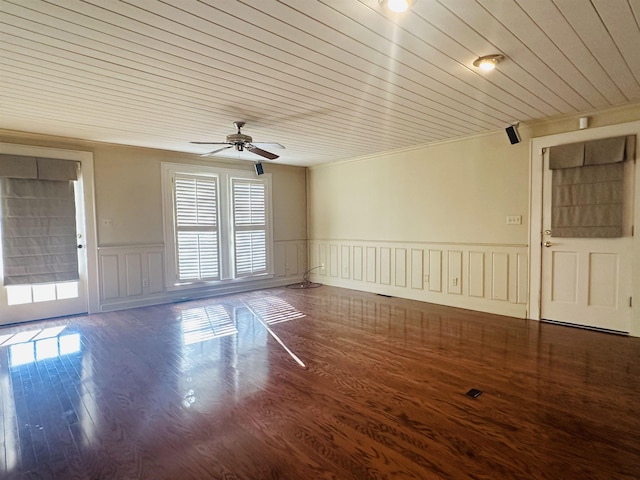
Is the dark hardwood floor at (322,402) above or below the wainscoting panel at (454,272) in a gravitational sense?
below

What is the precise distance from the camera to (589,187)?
396cm

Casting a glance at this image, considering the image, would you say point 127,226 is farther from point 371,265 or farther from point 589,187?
point 589,187

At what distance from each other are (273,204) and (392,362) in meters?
4.64

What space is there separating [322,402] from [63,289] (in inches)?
175

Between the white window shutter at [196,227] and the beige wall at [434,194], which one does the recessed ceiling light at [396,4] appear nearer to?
the beige wall at [434,194]

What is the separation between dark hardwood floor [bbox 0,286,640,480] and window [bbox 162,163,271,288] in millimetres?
1872

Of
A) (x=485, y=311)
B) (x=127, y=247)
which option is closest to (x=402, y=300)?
(x=485, y=311)

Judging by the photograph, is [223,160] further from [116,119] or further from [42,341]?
[42,341]

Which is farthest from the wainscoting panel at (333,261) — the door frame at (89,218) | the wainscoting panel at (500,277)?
the door frame at (89,218)

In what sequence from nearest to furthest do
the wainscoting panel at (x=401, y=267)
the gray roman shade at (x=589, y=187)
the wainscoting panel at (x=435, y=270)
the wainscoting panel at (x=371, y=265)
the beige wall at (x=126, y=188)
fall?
the gray roman shade at (x=589, y=187) → the beige wall at (x=126, y=188) → the wainscoting panel at (x=435, y=270) → the wainscoting panel at (x=401, y=267) → the wainscoting panel at (x=371, y=265)

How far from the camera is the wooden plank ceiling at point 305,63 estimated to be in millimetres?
2037

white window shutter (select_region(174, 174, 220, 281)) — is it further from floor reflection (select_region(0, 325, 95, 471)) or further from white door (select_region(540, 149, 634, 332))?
white door (select_region(540, 149, 634, 332))

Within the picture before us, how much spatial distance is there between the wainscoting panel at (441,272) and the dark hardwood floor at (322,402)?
641 mm

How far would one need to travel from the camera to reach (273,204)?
7.12 m
